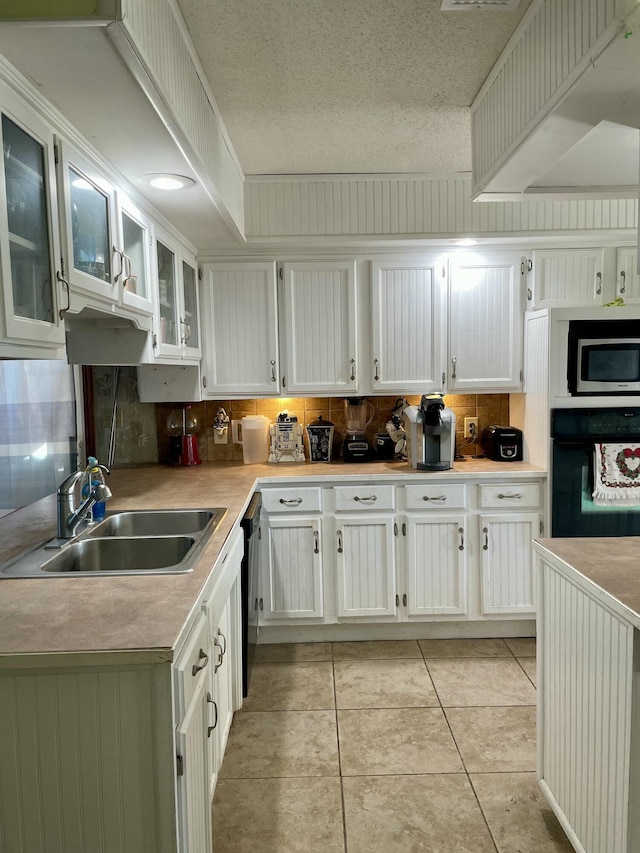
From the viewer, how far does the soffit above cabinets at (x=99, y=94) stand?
4.05 feet

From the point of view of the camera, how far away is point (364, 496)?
316 cm

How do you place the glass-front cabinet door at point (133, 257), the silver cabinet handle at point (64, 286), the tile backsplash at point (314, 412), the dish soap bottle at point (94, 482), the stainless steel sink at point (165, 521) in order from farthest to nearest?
1. the tile backsplash at point (314, 412)
2. the stainless steel sink at point (165, 521)
3. the dish soap bottle at point (94, 482)
4. the glass-front cabinet door at point (133, 257)
5. the silver cabinet handle at point (64, 286)

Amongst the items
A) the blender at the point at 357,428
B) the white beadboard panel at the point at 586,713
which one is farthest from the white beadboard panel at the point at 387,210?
the white beadboard panel at the point at 586,713

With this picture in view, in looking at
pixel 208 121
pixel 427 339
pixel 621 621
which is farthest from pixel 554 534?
pixel 208 121

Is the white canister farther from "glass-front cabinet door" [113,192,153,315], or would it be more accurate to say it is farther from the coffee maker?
"glass-front cabinet door" [113,192,153,315]

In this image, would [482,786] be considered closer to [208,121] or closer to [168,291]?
[168,291]

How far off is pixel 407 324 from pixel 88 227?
2.02 m

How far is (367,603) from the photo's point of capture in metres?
3.20

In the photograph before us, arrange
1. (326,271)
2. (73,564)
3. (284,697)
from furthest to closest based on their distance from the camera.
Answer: (326,271)
(284,697)
(73,564)

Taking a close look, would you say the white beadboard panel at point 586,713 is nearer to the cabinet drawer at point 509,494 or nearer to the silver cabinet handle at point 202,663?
the silver cabinet handle at point 202,663

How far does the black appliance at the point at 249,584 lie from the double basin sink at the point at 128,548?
257 mm

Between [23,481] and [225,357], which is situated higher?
[225,357]

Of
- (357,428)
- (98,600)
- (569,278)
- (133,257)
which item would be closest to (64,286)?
(133,257)

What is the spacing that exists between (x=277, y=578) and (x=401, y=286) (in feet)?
5.79
